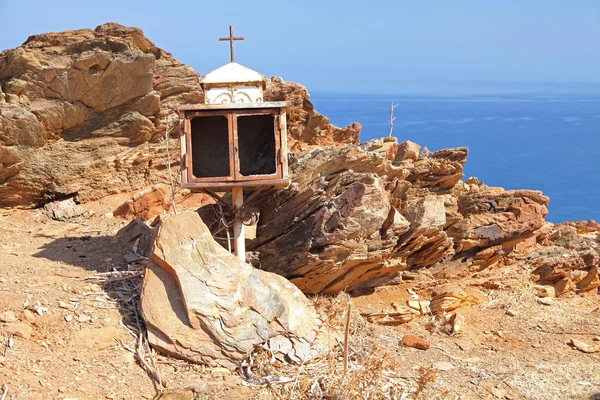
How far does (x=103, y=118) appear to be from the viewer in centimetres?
1577

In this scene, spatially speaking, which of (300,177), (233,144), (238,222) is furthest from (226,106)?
(300,177)

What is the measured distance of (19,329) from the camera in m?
7.46

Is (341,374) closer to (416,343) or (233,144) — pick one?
(416,343)

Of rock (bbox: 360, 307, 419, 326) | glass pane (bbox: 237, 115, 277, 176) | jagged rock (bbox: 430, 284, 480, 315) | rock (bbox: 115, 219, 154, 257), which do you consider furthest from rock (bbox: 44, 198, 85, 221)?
jagged rock (bbox: 430, 284, 480, 315)

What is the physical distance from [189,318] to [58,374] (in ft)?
5.18

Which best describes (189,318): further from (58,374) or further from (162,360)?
(58,374)

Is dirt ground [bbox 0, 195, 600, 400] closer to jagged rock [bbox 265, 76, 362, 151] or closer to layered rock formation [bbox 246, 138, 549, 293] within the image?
layered rock formation [bbox 246, 138, 549, 293]

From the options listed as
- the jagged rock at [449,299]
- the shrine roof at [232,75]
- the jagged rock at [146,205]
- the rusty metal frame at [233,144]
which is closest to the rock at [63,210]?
the jagged rock at [146,205]

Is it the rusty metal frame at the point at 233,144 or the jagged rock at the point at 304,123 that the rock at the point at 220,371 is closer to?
the rusty metal frame at the point at 233,144

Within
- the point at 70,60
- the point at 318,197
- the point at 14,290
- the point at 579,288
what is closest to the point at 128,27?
the point at 70,60

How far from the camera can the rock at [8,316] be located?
758 centimetres

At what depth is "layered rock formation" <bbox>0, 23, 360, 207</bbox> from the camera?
1470cm

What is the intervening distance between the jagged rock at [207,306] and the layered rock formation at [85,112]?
6.78 m

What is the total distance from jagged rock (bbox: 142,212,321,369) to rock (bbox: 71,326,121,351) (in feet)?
1.53
